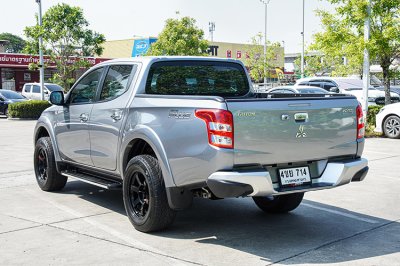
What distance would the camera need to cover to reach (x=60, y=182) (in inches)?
316

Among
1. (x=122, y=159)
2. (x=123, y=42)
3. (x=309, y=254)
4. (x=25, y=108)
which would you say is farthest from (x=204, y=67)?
(x=123, y=42)

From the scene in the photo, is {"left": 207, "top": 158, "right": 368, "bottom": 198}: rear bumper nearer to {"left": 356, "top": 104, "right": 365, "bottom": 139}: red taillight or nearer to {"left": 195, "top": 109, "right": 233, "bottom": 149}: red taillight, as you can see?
{"left": 195, "top": 109, "right": 233, "bottom": 149}: red taillight

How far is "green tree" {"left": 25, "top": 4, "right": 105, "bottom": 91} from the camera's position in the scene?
33.2m

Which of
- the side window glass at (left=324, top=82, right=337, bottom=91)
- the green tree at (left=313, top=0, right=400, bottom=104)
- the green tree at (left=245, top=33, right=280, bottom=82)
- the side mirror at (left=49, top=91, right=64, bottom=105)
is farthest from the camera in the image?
the green tree at (left=245, top=33, right=280, bottom=82)

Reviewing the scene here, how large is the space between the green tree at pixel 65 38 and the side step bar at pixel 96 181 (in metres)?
27.4

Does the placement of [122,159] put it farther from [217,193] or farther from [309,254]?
[309,254]

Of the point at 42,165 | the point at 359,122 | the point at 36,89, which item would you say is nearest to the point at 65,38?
the point at 36,89

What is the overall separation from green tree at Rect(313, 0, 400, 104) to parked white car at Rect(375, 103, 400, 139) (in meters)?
2.53

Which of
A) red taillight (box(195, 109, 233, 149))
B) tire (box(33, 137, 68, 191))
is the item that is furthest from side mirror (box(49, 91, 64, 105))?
red taillight (box(195, 109, 233, 149))

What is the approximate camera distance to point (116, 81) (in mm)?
6605

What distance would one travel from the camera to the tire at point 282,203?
21.8ft

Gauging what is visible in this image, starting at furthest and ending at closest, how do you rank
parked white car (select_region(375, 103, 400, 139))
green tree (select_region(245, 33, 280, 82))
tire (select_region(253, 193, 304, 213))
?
1. green tree (select_region(245, 33, 280, 82))
2. parked white car (select_region(375, 103, 400, 139))
3. tire (select_region(253, 193, 304, 213))

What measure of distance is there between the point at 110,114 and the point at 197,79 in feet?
3.54

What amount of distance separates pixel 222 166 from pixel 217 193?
25 cm
